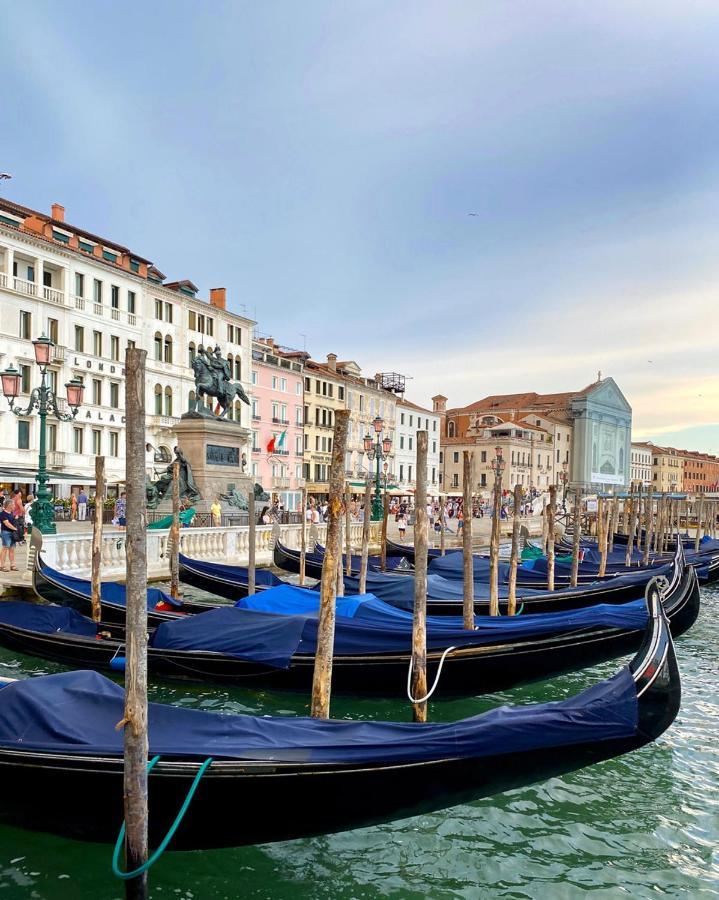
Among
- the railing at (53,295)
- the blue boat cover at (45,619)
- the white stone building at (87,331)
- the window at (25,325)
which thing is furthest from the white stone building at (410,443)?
the blue boat cover at (45,619)

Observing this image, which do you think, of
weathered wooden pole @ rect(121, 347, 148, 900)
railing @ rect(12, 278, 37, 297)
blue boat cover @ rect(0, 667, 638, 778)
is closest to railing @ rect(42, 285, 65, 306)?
railing @ rect(12, 278, 37, 297)

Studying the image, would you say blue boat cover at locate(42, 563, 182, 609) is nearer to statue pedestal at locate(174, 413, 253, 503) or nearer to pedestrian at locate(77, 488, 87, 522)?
statue pedestal at locate(174, 413, 253, 503)

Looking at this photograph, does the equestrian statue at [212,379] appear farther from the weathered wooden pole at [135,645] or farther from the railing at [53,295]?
the weathered wooden pole at [135,645]

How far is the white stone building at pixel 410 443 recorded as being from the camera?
1834 inches

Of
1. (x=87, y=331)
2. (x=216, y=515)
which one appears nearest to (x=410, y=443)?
(x=87, y=331)

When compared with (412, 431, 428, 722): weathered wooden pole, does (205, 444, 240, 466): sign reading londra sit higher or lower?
higher

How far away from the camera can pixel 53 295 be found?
24.9 meters

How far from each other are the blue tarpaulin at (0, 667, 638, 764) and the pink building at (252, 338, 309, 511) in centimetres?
3053

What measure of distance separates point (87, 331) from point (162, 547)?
1531 cm

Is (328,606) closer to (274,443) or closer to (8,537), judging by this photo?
(8,537)

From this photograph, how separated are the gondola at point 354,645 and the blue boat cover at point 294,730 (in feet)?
7.01

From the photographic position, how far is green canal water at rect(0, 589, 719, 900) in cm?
389

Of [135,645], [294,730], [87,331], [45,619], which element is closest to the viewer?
[135,645]

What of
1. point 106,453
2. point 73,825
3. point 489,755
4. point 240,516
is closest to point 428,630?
point 489,755
